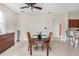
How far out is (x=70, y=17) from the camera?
10094mm

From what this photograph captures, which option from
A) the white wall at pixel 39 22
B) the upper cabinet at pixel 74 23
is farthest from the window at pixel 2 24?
the upper cabinet at pixel 74 23

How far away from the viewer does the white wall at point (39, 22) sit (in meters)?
10.5

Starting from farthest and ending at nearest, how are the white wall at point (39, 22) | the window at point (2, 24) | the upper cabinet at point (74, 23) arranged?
the white wall at point (39, 22) → the upper cabinet at point (74, 23) → the window at point (2, 24)

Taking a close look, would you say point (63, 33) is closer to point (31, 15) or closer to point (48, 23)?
point (48, 23)

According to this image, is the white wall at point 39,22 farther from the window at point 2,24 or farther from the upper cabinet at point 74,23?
the window at point 2,24

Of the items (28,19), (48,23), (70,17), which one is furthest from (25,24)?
(70,17)

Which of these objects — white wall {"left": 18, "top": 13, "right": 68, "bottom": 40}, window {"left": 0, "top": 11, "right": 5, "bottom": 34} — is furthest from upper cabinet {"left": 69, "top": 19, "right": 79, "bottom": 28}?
window {"left": 0, "top": 11, "right": 5, "bottom": 34}

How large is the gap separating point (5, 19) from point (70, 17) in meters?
5.64

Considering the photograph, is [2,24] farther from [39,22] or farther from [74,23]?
[74,23]

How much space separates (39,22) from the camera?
418 inches

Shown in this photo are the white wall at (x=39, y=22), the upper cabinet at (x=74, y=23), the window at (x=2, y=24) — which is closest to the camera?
the window at (x=2, y=24)

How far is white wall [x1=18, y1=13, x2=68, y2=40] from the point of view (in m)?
10.5

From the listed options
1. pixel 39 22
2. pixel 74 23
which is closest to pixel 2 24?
pixel 39 22

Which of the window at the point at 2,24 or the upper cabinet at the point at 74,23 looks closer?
the window at the point at 2,24
